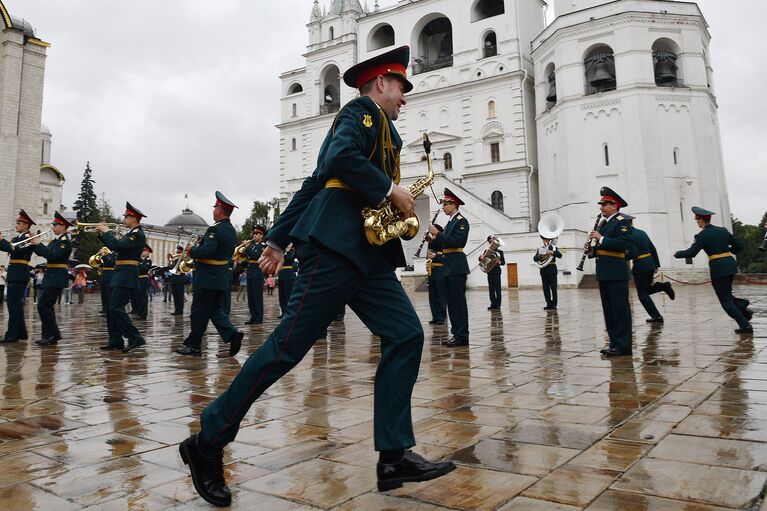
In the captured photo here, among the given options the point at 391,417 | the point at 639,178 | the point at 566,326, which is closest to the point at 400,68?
the point at 391,417

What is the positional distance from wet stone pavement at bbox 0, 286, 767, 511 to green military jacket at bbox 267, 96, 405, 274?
1.17 m

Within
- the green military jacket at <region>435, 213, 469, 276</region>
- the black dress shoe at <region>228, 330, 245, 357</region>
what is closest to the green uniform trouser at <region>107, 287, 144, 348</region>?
the black dress shoe at <region>228, 330, 245, 357</region>

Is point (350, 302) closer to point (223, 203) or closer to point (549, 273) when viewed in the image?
point (223, 203)


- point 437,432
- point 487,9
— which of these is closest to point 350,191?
point 437,432

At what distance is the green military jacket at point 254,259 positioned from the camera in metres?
12.9

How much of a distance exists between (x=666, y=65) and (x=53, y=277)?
38.9m

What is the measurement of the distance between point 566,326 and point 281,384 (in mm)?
6699

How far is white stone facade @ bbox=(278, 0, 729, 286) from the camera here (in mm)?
34938

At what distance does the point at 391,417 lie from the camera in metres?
2.73

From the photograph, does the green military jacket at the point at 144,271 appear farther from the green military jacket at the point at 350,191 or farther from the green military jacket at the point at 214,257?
the green military jacket at the point at 350,191

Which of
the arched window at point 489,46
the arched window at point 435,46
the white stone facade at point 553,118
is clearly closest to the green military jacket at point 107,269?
the white stone facade at point 553,118

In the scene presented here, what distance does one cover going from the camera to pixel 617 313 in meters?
6.76

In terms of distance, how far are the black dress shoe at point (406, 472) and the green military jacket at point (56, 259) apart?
7965mm

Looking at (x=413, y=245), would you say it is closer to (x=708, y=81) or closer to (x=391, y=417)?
(x=708, y=81)
